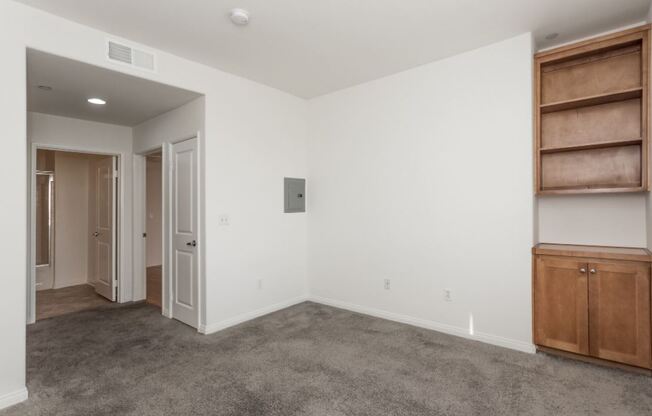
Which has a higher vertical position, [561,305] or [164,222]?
[164,222]

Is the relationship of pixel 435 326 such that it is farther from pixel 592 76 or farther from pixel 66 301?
pixel 66 301

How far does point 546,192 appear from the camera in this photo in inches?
117

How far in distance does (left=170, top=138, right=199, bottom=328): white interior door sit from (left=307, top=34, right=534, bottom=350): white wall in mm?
1597

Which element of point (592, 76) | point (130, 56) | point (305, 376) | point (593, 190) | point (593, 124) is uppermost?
point (130, 56)

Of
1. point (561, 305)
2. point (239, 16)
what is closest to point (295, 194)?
point (239, 16)

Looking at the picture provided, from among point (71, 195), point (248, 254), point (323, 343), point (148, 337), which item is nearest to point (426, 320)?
point (323, 343)

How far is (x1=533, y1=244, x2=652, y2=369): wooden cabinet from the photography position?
2.57 metres

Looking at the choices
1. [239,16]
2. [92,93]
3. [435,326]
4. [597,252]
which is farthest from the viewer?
[435,326]

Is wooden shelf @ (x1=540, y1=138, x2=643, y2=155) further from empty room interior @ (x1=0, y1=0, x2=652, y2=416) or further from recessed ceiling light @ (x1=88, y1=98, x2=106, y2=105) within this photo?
recessed ceiling light @ (x1=88, y1=98, x2=106, y2=105)

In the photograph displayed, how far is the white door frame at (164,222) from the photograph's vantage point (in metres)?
3.63

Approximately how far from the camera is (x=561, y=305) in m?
2.87

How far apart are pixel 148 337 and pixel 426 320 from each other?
286 centimetres

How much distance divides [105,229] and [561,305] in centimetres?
565

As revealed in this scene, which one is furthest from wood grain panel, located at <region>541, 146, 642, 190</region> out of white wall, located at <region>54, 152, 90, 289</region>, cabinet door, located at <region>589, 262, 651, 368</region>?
white wall, located at <region>54, 152, 90, 289</region>
